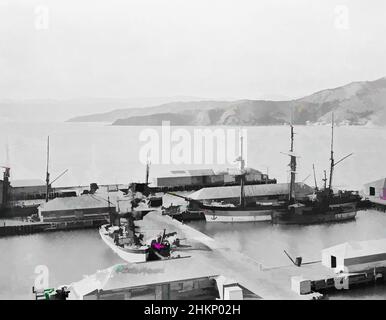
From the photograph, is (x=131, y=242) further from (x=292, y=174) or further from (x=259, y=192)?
(x=292, y=174)

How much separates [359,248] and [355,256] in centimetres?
14

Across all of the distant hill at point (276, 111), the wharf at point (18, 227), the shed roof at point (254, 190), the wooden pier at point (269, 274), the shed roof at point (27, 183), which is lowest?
the wooden pier at point (269, 274)

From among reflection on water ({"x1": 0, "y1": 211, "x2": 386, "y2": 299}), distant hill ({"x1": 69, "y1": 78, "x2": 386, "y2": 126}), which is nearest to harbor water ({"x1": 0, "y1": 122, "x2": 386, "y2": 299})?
reflection on water ({"x1": 0, "y1": 211, "x2": 386, "y2": 299})

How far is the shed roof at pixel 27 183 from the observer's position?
5.43 m

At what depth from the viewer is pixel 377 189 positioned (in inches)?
245

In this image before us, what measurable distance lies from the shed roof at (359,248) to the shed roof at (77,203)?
2.60m

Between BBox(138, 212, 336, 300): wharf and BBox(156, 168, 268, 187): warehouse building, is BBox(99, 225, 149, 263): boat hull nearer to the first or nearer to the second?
BBox(138, 212, 336, 300): wharf

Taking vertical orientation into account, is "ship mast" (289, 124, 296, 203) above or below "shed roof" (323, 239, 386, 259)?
above

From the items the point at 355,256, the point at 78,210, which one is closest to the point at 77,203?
the point at 78,210

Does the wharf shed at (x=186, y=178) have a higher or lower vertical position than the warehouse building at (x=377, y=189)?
higher

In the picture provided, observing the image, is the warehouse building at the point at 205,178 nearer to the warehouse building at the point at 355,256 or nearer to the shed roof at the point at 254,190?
the shed roof at the point at 254,190

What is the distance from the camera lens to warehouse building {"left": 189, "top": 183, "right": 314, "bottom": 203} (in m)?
6.42

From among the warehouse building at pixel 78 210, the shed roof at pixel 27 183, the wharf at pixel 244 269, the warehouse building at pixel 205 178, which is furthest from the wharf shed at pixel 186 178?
the shed roof at pixel 27 183

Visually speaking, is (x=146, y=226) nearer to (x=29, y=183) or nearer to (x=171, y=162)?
(x=171, y=162)
